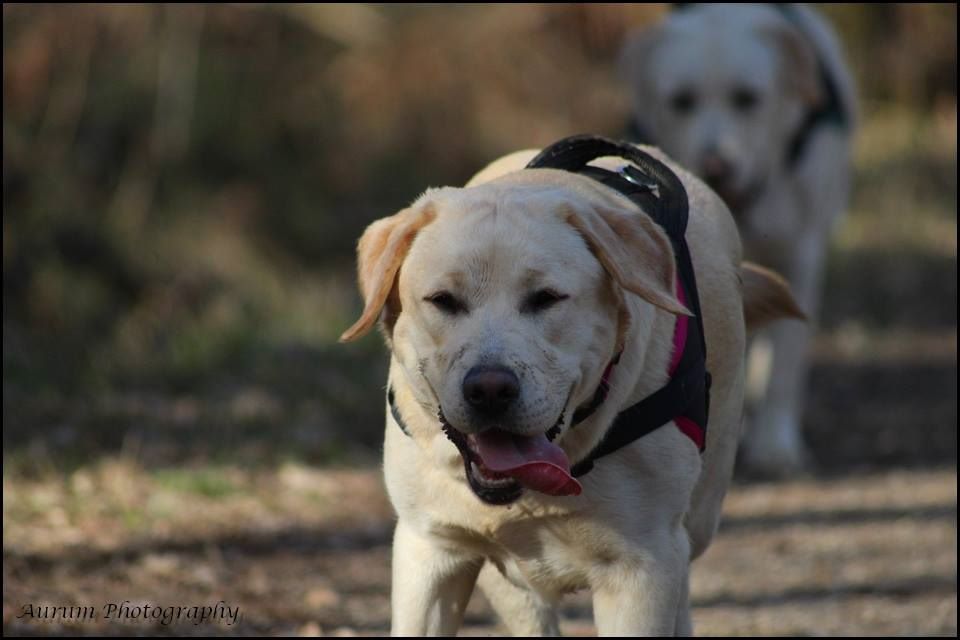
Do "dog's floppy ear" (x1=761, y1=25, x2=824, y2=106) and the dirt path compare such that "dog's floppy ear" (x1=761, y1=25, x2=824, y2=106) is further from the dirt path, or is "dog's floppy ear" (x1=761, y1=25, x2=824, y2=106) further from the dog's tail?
the dog's tail

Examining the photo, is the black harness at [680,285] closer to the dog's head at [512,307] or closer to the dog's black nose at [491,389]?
the dog's head at [512,307]

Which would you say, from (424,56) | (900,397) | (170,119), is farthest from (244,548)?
(424,56)

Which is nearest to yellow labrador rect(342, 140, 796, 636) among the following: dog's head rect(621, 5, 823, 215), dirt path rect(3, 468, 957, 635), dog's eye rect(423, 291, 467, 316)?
dog's eye rect(423, 291, 467, 316)

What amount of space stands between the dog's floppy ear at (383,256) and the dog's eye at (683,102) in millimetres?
3501

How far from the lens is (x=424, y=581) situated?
3.32m

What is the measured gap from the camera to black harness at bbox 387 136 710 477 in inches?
122

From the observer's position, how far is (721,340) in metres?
3.63

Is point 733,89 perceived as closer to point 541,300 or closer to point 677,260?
point 677,260

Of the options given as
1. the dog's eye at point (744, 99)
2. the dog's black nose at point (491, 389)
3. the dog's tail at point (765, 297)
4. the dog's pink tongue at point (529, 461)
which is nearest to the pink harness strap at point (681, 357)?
the dog's pink tongue at point (529, 461)

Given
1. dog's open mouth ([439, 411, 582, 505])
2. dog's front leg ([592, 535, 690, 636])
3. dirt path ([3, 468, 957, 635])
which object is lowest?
dirt path ([3, 468, 957, 635])

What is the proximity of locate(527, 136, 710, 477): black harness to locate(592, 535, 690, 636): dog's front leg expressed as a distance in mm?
234

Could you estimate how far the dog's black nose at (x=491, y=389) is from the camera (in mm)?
2758

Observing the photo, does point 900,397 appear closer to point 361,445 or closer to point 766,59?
point 766,59

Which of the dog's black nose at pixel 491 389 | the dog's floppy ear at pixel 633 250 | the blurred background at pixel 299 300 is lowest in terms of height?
the blurred background at pixel 299 300
